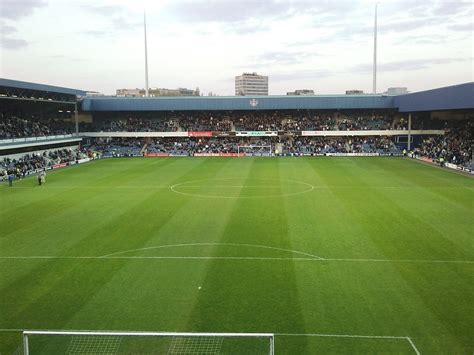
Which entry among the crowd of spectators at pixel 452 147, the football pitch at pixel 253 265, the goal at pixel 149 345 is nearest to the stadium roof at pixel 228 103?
the crowd of spectators at pixel 452 147

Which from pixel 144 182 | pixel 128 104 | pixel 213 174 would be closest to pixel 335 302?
pixel 144 182

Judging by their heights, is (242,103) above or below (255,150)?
above

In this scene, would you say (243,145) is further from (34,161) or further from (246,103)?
(34,161)

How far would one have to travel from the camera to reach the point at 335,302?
13.3 meters

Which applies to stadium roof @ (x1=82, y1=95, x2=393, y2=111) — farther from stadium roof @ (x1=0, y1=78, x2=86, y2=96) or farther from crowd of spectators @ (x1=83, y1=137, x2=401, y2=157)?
stadium roof @ (x1=0, y1=78, x2=86, y2=96)

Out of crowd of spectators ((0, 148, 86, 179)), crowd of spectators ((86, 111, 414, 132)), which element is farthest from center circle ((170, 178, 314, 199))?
crowd of spectators ((86, 111, 414, 132))

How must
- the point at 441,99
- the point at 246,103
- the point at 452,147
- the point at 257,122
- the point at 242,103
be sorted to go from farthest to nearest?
the point at 257,122
the point at 242,103
the point at 246,103
the point at 452,147
the point at 441,99

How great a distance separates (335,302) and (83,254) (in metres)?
10.2

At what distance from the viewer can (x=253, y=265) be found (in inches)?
654

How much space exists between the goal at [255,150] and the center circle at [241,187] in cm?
2666

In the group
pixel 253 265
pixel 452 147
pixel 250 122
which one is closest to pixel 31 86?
pixel 250 122

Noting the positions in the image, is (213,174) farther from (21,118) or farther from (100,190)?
(21,118)

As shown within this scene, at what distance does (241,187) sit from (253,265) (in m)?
18.0

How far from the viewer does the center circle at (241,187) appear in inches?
1236
